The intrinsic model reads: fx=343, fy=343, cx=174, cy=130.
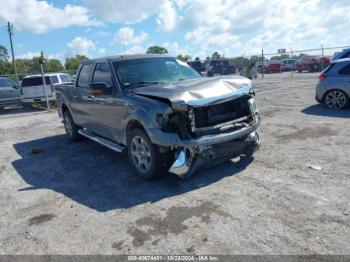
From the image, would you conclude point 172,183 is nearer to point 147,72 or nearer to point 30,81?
point 147,72

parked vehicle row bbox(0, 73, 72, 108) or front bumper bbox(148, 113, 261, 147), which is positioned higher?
parked vehicle row bbox(0, 73, 72, 108)

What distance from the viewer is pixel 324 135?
7203 millimetres

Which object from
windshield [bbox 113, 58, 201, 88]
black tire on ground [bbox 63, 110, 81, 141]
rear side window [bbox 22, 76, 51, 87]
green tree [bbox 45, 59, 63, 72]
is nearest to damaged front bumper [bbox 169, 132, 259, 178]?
windshield [bbox 113, 58, 201, 88]

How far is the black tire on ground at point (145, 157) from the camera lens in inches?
199

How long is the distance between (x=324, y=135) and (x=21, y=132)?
29.4ft

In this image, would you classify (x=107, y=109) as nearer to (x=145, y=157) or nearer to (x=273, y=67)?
(x=145, y=157)

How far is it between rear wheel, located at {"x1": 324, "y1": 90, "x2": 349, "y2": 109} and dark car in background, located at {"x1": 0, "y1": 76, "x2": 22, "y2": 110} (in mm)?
14474

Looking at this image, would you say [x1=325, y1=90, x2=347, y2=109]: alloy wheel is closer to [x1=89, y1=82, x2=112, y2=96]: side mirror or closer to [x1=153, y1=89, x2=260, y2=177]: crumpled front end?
[x1=153, y1=89, x2=260, y2=177]: crumpled front end

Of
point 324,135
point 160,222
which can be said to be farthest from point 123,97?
point 324,135

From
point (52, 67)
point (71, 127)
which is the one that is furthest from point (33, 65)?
point (71, 127)

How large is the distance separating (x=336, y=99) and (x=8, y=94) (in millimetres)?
14891

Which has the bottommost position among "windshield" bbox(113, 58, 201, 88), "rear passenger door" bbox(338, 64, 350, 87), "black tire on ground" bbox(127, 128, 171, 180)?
"black tire on ground" bbox(127, 128, 171, 180)

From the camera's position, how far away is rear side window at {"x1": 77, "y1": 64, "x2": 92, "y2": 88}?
7235 mm

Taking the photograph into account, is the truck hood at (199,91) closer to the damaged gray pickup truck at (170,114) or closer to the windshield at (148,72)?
the damaged gray pickup truck at (170,114)
